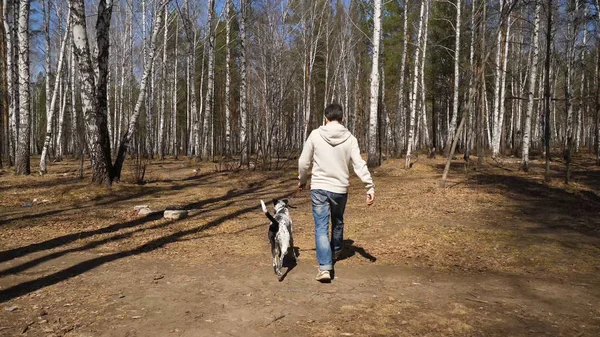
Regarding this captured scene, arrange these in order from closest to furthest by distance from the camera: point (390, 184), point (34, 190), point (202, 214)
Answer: point (202, 214)
point (34, 190)
point (390, 184)

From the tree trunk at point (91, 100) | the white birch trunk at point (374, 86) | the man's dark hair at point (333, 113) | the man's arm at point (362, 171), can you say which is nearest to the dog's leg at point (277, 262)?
the man's arm at point (362, 171)

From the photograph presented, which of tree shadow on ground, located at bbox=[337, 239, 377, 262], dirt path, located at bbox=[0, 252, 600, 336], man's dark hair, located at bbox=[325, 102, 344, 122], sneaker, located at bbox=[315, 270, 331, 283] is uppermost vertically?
man's dark hair, located at bbox=[325, 102, 344, 122]

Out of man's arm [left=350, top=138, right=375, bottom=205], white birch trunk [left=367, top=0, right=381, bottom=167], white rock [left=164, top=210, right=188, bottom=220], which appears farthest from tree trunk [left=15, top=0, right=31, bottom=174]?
man's arm [left=350, top=138, right=375, bottom=205]

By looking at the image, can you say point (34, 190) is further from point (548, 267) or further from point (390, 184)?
point (548, 267)

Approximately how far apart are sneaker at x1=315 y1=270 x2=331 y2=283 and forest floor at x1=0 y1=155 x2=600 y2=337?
4.6 inches

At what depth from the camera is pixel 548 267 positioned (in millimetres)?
5172

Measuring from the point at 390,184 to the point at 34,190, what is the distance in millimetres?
10468

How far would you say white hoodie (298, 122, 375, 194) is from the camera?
4.61 metres

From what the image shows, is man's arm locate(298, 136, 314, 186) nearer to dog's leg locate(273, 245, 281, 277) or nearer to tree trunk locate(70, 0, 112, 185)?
dog's leg locate(273, 245, 281, 277)

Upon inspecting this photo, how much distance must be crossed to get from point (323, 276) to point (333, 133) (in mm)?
1646

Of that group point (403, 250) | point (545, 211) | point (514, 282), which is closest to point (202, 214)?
point (403, 250)

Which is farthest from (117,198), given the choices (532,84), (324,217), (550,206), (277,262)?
(532,84)

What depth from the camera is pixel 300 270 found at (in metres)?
5.05

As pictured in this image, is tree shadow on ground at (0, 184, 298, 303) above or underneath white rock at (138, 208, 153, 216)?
underneath
